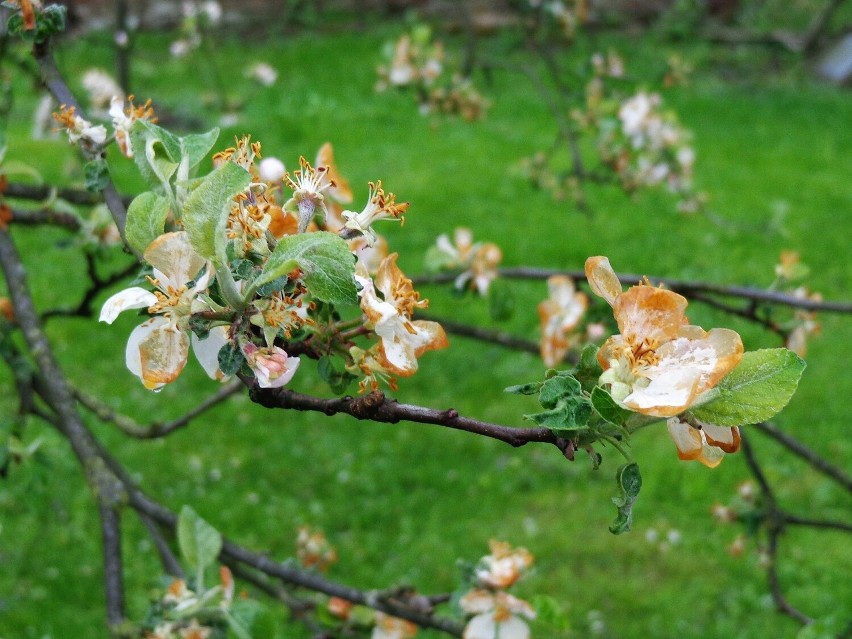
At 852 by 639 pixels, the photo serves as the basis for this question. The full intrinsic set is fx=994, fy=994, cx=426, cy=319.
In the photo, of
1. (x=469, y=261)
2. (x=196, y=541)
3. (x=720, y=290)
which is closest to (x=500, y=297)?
(x=469, y=261)

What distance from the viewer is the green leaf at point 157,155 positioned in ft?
2.46

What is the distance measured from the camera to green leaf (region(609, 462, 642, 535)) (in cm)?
66

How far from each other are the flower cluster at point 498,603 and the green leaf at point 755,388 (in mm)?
705

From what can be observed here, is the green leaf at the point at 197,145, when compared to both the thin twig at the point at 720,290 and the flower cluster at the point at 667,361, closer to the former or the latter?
the flower cluster at the point at 667,361

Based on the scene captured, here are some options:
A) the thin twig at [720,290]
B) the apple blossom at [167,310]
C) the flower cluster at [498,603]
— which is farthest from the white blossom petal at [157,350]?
the thin twig at [720,290]

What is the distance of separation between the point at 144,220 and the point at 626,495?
39 cm

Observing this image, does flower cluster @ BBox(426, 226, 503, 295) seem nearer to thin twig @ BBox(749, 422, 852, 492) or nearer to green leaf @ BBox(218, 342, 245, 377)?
thin twig @ BBox(749, 422, 852, 492)

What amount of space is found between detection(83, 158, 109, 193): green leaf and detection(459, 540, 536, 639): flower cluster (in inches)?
28.3

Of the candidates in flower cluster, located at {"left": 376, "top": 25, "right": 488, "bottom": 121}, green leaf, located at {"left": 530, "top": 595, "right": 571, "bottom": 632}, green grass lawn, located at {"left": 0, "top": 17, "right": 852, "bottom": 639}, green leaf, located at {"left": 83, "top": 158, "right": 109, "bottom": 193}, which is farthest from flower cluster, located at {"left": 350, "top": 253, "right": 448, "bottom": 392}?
flower cluster, located at {"left": 376, "top": 25, "right": 488, "bottom": 121}

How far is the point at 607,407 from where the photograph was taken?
638mm

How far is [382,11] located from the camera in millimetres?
11289

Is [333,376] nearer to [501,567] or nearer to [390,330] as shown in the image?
[390,330]

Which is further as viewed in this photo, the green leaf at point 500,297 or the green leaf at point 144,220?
the green leaf at point 500,297

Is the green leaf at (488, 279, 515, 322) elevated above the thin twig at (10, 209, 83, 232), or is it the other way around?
the thin twig at (10, 209, 83, 232)
